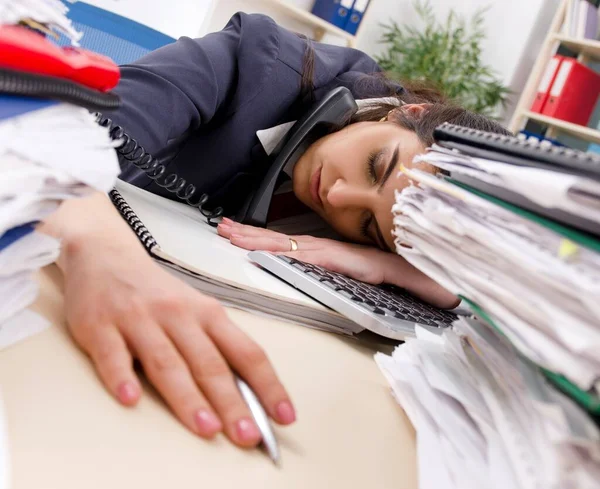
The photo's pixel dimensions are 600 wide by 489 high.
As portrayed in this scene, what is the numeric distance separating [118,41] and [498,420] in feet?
6.08

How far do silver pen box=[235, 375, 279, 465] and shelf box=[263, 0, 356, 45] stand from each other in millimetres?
3038

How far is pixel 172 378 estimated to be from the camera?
1.26ft

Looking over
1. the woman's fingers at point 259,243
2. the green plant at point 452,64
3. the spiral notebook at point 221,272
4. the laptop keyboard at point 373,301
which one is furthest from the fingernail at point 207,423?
the green plant at point 452,64

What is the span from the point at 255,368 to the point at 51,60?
24 centimetres

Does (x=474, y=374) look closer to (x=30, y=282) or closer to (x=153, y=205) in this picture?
(x=30, y=282)

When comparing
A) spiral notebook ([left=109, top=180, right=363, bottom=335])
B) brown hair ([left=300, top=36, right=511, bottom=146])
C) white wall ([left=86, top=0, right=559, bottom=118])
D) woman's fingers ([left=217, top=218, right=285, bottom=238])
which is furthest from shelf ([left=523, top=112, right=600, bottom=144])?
spiral notebook ([left=109, top=180, right=363, bottom=335])

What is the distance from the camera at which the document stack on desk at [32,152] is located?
0.33 m

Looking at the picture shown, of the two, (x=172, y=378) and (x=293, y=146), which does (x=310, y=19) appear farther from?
(x=172, y=378)

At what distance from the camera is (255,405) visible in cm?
40

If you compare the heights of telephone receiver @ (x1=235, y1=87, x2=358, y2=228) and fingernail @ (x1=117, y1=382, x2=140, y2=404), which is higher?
telephone receiver @ (x1=235, y1=87, x2=358, y2=228)

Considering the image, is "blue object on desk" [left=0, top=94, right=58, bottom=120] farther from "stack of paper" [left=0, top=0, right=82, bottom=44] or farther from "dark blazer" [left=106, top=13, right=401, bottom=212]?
"dark blazer" [left=106, top=13, right=401, bottom=212]

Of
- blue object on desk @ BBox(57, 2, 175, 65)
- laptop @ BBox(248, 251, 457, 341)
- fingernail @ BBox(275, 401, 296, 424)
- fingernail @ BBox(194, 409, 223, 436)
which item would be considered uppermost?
blue object on desk @ BBox(57, 2, 175, 65)

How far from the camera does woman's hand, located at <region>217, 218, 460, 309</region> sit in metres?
1.00

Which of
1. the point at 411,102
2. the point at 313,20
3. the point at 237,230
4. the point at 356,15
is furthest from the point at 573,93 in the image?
the point at 237,230
